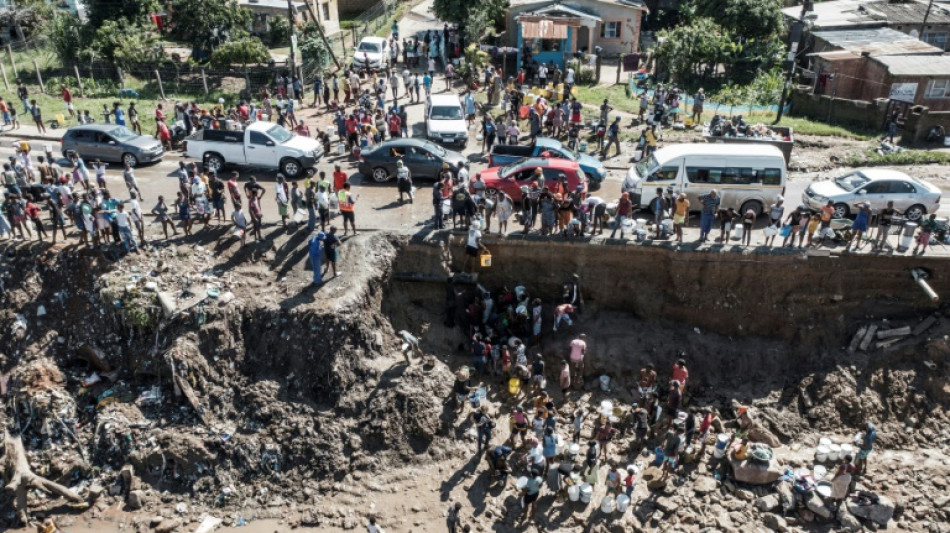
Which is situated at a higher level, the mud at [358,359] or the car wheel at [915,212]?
the car wheel at [915,212]

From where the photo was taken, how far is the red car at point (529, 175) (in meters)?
21.2

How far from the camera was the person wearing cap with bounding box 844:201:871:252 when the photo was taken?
18.9 metres

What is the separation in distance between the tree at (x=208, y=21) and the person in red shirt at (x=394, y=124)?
15.0m

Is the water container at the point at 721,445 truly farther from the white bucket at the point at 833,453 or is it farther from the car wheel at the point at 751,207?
the car wheel at the point at 751,207

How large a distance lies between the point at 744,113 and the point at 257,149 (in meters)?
20.5

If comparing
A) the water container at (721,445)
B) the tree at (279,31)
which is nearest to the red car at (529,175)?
the water container at (721,445)

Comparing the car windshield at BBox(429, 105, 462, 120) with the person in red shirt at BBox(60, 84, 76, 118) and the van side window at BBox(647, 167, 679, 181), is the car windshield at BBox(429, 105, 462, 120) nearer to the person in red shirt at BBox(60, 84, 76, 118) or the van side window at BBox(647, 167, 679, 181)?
the van side window at BBox(647, 167, 679, 181)

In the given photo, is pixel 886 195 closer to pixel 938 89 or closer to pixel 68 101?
pixel 938 89

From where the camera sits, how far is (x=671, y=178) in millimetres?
20406

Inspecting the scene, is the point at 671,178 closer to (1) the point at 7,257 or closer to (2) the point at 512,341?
(2) the point at 512,341

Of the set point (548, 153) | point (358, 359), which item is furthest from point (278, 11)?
point (358, 359)

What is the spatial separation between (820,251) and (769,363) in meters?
3.29

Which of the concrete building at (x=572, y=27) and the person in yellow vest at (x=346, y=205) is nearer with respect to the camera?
the person in yellow vest at (x=346, y=205)

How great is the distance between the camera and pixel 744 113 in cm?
3123
